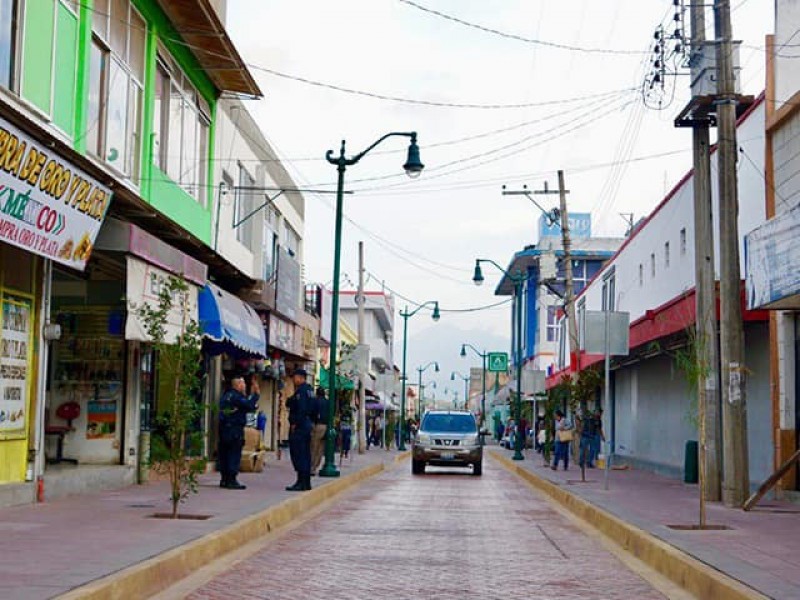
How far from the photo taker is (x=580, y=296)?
54.5m

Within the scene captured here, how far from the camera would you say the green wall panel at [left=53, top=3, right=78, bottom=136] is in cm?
1512

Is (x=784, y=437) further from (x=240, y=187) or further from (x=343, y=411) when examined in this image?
(x=343, y=411)

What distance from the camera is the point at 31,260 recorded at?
15336 millimetres

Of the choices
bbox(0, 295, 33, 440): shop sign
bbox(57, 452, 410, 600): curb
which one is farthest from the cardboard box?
bbox(0, 295, 33, 440): shop sign

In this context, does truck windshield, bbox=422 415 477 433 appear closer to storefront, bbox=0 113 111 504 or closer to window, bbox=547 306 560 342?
storefront, bbox=0 113 111 504

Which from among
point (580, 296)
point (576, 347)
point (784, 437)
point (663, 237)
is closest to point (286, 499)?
point (784, 437)

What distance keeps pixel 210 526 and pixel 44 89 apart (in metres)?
5.94

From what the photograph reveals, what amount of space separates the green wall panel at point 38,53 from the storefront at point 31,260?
104 cm

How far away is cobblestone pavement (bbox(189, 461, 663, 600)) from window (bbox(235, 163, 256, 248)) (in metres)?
10.7

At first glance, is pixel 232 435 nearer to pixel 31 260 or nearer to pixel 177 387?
pixel 31 260

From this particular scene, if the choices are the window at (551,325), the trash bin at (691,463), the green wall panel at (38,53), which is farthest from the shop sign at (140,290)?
the window at (551,325)

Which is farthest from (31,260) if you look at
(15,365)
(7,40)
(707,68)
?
(707,68)

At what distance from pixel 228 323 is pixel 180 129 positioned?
3887 millimetres

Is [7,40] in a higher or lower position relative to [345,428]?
higher
